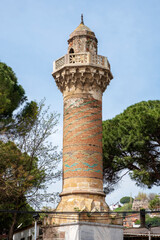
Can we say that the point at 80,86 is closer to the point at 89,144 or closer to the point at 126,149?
the point at 89,144

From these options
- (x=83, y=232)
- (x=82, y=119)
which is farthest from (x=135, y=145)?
(x=83, y=232)

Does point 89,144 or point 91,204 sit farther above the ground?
point 89,144

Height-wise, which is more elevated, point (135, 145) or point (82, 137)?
point (135, 145)

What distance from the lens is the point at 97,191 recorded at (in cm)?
1425

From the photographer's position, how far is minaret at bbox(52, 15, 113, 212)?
14.1 m

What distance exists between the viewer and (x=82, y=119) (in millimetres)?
15234

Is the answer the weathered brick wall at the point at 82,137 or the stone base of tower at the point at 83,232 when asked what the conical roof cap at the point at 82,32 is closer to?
the weathered brick wall at the point at 82,137

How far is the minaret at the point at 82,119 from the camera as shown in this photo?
14.1m

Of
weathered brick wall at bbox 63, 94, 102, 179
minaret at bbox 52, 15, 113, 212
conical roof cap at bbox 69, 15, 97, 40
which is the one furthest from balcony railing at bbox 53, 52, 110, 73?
weathered brick wall at bbox 63, 94, 102, 179

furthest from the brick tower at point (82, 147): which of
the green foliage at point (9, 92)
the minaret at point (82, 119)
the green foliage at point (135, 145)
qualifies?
the green foliage at point (135, 145)

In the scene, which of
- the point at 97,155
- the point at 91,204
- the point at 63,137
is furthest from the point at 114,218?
the point at 63,137

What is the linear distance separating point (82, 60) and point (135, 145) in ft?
28.1

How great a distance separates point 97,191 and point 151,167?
32.5ft

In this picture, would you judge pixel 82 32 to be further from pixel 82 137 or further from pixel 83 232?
pixel 83 232
